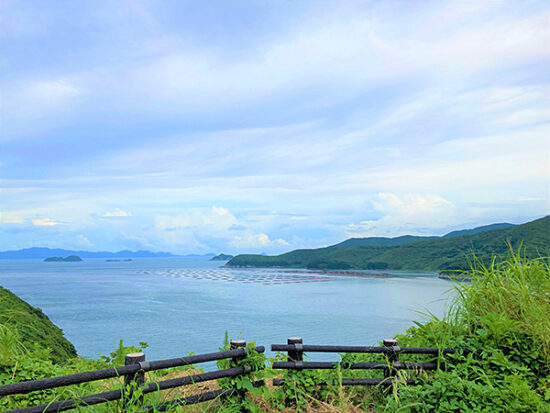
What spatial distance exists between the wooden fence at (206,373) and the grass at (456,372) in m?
0.10

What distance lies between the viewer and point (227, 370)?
185 inches

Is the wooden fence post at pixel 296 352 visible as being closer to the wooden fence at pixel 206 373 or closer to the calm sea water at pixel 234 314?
the wooden fence at pixel 206 373

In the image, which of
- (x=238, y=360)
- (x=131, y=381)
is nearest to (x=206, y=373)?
(x=238, y=360)

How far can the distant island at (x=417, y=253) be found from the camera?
85.9m

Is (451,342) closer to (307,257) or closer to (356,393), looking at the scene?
(356,393)

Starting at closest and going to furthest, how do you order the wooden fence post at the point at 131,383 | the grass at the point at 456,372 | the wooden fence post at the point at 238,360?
the wooden fence post at the point at 131,383
the grass at the point at 456,372
the wooden fence post at the point at 238,360

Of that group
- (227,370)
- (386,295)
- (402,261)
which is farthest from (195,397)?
(402,261)

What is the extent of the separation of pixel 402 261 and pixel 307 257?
136 ft

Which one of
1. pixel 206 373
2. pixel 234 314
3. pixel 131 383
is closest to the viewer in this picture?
pixel 131 383

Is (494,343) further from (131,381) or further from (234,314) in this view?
(234,314)

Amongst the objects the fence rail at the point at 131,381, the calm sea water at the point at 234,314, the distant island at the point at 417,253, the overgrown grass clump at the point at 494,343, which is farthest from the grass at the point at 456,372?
the distant island at the point at 417,253

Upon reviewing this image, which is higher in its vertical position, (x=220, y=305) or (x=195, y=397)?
(x=195, y=397)

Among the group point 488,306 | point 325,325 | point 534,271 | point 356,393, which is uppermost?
point 534,271

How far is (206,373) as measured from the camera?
455 centimetres
